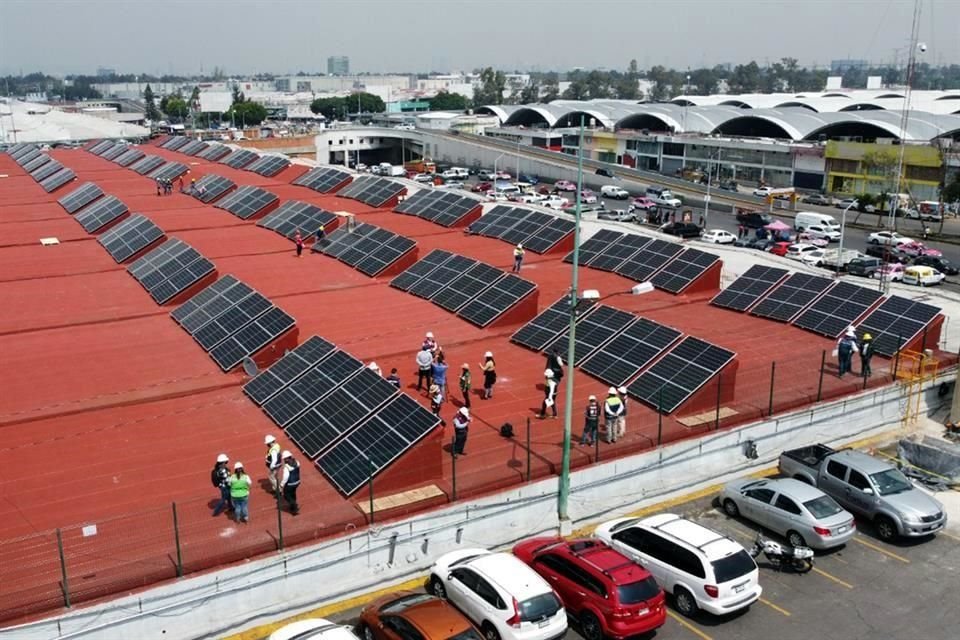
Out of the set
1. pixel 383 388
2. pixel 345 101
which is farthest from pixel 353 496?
pixel 345 101

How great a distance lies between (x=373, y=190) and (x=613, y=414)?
100ft

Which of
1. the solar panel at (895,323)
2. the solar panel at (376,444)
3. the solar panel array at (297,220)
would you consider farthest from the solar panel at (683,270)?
the solar panel at (376,444)

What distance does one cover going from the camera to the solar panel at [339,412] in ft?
55.4

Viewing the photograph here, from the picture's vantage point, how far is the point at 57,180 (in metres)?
52.4

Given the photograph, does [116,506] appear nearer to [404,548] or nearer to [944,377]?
[404,548]

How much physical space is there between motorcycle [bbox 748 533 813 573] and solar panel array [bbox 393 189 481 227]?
25452 millimetres

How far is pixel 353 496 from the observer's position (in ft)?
50.6

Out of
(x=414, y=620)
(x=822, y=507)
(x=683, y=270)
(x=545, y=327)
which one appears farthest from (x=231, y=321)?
(x=822, y=507)

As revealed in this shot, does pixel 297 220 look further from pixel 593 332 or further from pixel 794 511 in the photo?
pixel 794 511

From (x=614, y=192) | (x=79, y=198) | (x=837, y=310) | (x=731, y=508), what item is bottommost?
(x=731, y=508)

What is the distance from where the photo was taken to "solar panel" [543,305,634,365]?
22297mm

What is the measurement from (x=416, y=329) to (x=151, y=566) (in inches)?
489

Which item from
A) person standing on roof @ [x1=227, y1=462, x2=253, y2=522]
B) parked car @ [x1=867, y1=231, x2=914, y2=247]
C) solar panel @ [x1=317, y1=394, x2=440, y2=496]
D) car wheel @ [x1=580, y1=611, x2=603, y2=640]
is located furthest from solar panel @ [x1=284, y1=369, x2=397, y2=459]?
parked car @ [x1=867, y1=231, x2=914, y2=247]

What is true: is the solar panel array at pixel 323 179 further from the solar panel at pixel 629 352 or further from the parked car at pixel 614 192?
the parked car at pixel 614 192
